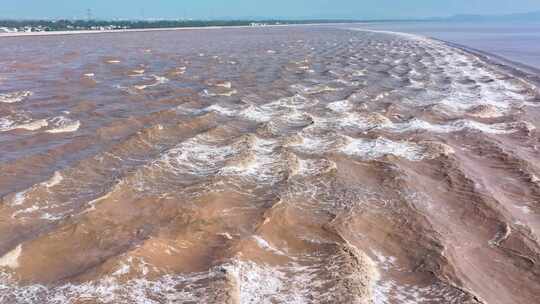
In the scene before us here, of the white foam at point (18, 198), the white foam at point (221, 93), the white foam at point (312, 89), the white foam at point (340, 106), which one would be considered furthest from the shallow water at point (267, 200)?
the white foam at point (312, 89)

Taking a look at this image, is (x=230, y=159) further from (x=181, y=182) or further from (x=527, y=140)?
(x=527, y=140)

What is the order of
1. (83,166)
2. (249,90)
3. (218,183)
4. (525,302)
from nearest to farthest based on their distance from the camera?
(525,302) < (218,183) < (83,166) < (249,90)

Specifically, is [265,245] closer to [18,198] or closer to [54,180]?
[18,198]

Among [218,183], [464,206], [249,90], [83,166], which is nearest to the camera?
[464,206]

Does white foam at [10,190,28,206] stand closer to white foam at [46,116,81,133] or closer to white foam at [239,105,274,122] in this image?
white foam at [46,116,81,133]

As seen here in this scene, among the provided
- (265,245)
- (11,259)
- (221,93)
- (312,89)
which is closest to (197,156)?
(265,245)

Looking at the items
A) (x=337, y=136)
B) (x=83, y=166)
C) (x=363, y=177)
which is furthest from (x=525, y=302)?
(x=83, y=166)
